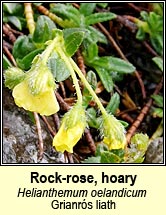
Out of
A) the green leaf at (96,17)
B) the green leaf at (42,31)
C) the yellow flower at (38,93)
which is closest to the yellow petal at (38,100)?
the yellow flower at (38,93)

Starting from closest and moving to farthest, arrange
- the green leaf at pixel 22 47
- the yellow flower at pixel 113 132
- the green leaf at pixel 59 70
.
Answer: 1. the yellow flower at pixel 113 132
2. the green leaf at pixel 59 70
3. the green leaf at pixel 22 47

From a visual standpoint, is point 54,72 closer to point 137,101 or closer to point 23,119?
point 23,119

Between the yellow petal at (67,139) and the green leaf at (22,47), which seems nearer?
the yellow petal at (67,139)

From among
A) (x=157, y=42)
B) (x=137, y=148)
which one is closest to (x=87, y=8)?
(x=157, y=42)

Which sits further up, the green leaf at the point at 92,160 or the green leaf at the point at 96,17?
the green leaf at the point at 96,17

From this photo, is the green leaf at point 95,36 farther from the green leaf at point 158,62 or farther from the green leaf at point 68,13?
the green leaf at point 158,62

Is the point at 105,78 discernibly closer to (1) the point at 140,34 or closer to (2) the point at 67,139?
(1) the point at 140,34

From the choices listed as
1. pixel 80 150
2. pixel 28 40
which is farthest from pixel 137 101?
pixel 28 40
